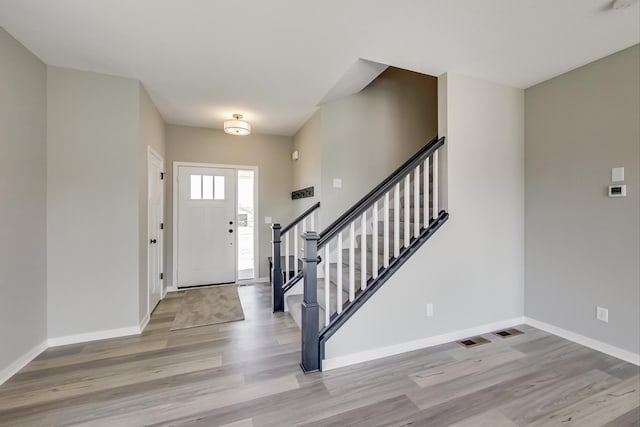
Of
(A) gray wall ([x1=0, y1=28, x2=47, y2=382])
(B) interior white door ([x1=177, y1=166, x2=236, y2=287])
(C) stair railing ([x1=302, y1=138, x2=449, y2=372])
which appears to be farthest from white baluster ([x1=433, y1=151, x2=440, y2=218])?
(A) gray wall ([x1=0, y1=28, x2=47, y2=382])

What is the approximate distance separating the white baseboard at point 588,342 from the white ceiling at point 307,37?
8.45ft

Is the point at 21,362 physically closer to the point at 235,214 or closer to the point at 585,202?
the point at 235,214

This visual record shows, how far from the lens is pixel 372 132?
382 centimetres

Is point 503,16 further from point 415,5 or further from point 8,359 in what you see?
point 8,359

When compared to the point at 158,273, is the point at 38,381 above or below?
below

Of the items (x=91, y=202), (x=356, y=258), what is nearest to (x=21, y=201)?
(x=91, y=202)

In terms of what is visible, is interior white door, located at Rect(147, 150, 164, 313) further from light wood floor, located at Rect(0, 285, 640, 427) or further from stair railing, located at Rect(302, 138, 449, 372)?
stair railing, located at Rect(302, 138, 449, 372)

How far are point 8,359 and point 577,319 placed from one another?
493cm

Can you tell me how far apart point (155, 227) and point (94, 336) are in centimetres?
142

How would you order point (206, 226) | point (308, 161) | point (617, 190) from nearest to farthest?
point (617, 190) < point (308, 161) < point (206, 226)

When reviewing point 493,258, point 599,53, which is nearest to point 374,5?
point 599,53

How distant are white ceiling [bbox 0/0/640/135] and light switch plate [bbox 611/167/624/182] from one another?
1.02 metres

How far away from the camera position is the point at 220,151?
473 cm

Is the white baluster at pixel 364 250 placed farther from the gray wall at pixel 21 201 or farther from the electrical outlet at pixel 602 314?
the gray wall at pixel 21 201
